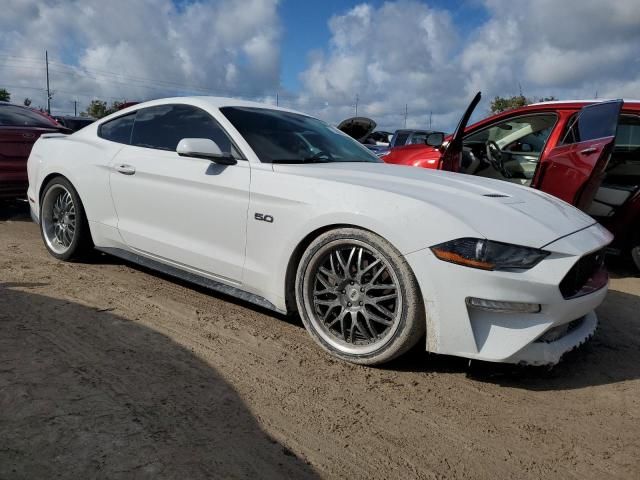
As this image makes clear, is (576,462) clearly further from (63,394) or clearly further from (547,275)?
(63,394)

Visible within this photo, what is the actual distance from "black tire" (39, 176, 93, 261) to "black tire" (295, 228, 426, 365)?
7.76 feet

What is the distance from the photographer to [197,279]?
12.2ft

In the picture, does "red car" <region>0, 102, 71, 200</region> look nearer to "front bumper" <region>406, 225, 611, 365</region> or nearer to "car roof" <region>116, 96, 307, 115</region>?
"car roof" <region>116, 96, 307, 115</region>

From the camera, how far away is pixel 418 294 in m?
2.73

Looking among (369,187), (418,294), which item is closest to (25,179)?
(369,187)

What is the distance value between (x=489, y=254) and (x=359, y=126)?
7.91m

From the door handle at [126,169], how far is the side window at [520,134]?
3795 millimetres

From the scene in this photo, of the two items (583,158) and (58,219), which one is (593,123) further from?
(58,219)

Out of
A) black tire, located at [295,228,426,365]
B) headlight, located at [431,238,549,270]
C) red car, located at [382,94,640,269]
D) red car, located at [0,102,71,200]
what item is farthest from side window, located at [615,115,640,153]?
red car, located at [0,102,71,200]

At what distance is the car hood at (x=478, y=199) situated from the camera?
269 centimetres

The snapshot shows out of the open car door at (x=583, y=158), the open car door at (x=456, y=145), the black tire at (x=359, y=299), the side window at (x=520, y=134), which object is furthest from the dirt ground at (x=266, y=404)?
the side window at (x=520, y=134)

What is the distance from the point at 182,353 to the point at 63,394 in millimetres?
689

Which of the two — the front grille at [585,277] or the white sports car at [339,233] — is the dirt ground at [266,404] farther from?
the front grille at [585,277]

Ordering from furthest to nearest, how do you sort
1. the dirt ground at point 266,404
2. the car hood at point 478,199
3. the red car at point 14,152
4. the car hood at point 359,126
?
the car hood at point 359,126, the red car at point 14,152, the car hood at point 478,199, the dirt ground at point 266,404
